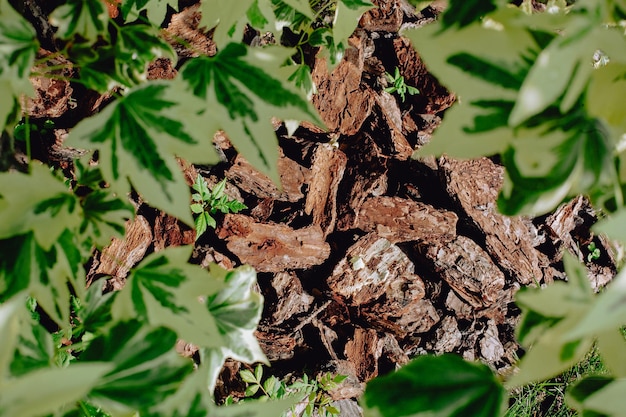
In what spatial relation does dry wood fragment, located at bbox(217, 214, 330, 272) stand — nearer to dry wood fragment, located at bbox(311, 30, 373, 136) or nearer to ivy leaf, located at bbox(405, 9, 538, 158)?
dry wood fragment, located at bbox(311, 30, 373, 136)

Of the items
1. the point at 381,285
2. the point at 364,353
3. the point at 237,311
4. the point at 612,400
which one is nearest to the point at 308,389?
the point at 364,353

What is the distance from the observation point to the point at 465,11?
1.15 ft

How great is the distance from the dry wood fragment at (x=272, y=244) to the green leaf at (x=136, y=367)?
3.65 ft

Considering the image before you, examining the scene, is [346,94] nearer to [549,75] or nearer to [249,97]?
[249,97]

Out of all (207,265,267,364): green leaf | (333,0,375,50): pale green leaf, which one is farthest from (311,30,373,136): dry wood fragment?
(207,265,267,364): green leaf

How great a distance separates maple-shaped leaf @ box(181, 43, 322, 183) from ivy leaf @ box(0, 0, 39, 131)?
0.48 ft

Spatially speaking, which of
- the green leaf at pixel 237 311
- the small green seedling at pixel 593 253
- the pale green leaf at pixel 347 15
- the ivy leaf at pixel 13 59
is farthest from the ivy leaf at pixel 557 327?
the small green seedling at pixel 593 253

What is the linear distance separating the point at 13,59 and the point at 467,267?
69.3 inches

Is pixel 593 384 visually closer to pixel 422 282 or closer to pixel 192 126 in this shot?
pixel 192 126

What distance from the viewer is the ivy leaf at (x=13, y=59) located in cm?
43

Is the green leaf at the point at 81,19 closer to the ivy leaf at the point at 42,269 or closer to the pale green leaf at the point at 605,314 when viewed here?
the ivy leaf at the point at 42,269

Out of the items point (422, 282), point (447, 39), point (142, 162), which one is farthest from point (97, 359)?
point (422, 282)

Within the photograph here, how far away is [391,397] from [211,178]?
53.9 inches

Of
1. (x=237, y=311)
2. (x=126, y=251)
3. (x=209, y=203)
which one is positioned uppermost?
(x=237, y=311)
